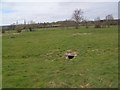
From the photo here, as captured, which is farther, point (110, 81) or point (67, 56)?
point (67, 56)

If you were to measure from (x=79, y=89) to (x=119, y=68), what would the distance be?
3.85m

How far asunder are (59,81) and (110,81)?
201cm

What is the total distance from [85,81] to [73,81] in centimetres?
48

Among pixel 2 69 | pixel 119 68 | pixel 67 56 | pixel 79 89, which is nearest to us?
pixel 79 89

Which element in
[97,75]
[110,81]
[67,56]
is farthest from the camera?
[67,56]

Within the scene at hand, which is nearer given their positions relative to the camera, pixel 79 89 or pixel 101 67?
pixel 79 89

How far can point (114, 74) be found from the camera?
1136 centimetres

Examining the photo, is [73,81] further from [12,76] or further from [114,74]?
[12,76]

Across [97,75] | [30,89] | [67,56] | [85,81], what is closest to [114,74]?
[97,75]

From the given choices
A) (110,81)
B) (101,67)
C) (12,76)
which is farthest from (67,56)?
(110,81)

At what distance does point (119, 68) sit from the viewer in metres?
12.6

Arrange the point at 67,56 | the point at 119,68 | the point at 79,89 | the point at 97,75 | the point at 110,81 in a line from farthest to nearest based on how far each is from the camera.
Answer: the point at 67,56
the point at 119,68
the point at 97,75
the point at 110,81
the point at 79,89

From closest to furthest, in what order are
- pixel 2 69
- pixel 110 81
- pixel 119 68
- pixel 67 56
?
pixel 110 81, pixel 119 68, pixel 2 69, pixel 67 56

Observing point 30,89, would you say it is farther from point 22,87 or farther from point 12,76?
point 12,76
